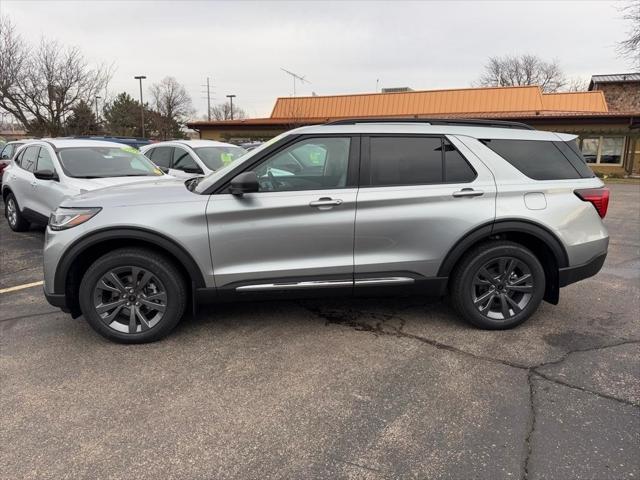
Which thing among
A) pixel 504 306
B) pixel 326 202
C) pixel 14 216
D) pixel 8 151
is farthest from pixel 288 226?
pixel 8 151

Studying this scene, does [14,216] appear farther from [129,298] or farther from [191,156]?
[129,298]

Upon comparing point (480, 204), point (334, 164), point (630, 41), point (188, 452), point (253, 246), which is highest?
point (630, 41)

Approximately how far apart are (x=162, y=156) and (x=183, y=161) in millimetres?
764

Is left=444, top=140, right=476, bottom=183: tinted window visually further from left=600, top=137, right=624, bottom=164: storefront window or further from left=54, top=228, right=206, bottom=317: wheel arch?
left=600, top=137, right=624, bottom=164: storefront window

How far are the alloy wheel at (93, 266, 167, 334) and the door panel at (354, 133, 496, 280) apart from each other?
1.60 m

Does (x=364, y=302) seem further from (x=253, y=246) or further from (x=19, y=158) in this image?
(x=19, y=158)

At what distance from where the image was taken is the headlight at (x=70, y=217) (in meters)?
3.74

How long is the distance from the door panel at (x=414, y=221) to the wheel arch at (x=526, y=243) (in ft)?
0.21

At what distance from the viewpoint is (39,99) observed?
28.9 meters

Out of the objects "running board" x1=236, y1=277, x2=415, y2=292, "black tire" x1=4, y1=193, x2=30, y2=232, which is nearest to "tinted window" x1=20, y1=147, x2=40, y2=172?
"black tire" x1=4, y1=193, x2=30, y2=232

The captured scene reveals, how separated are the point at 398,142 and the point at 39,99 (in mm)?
31272

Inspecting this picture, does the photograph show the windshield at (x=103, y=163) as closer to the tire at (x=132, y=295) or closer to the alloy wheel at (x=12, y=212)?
the alloy wheel at (x=12, y=212)

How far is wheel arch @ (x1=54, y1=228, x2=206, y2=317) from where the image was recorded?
3.70m

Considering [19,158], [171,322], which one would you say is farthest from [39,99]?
[171,322]
